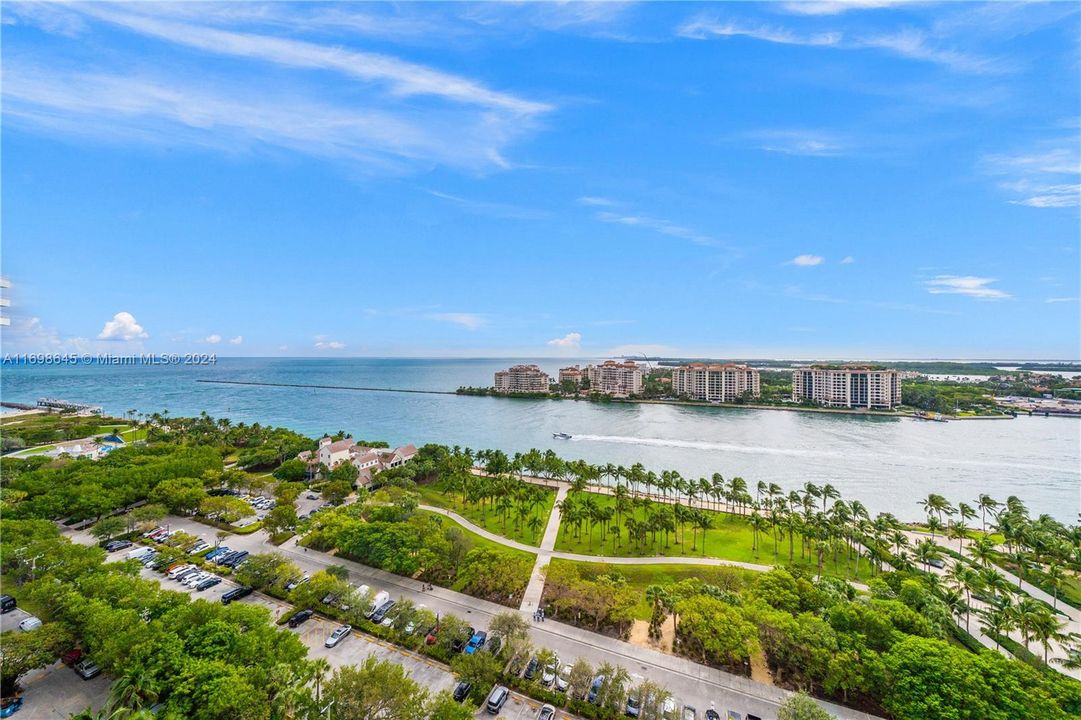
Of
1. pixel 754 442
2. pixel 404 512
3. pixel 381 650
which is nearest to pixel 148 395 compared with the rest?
pixel 404 512

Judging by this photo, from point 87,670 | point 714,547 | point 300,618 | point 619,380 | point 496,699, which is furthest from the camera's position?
point 619,380

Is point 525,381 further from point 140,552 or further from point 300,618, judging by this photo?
point 300,618

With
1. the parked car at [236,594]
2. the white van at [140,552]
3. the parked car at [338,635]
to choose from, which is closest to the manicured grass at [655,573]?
the parked car at [338,635]

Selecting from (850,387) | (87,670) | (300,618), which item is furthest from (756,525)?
(850,387)

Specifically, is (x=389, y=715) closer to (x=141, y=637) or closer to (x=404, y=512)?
(x=141, y=637)

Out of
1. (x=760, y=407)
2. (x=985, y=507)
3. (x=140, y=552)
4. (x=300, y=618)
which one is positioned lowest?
(x=300, y=618)

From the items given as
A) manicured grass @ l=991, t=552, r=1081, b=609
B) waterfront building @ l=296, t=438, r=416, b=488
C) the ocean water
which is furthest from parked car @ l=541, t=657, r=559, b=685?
the ocean water

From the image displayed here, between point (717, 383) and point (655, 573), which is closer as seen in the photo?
point (655, 573)
